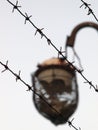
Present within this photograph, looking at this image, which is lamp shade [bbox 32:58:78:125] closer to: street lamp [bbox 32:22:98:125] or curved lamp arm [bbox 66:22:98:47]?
street lamp [bbox 32:22:98:125]

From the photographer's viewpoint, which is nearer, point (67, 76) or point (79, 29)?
point (67, 76)

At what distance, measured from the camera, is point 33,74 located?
355 centimetres

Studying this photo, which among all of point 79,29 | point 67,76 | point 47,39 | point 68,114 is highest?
point 47,39

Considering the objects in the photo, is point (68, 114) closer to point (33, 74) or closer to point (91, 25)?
point (33, 74)

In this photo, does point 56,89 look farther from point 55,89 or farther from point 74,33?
point 74,33

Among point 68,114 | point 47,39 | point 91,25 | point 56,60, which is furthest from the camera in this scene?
point 47,39

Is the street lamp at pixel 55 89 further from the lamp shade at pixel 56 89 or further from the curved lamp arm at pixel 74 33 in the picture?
the curved lamp arm at pixel 74 33

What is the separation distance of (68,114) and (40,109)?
0.76 ft

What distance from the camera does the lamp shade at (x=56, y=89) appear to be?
3348mm

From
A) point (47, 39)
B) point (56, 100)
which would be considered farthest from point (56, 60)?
point (47, 39)

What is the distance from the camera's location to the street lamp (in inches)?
132

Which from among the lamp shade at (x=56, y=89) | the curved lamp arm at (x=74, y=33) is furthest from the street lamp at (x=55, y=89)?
the curved lamp arm at (x=74, y=33)

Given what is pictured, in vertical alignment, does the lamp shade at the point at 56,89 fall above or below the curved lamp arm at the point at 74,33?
below

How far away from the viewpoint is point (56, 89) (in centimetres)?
337
